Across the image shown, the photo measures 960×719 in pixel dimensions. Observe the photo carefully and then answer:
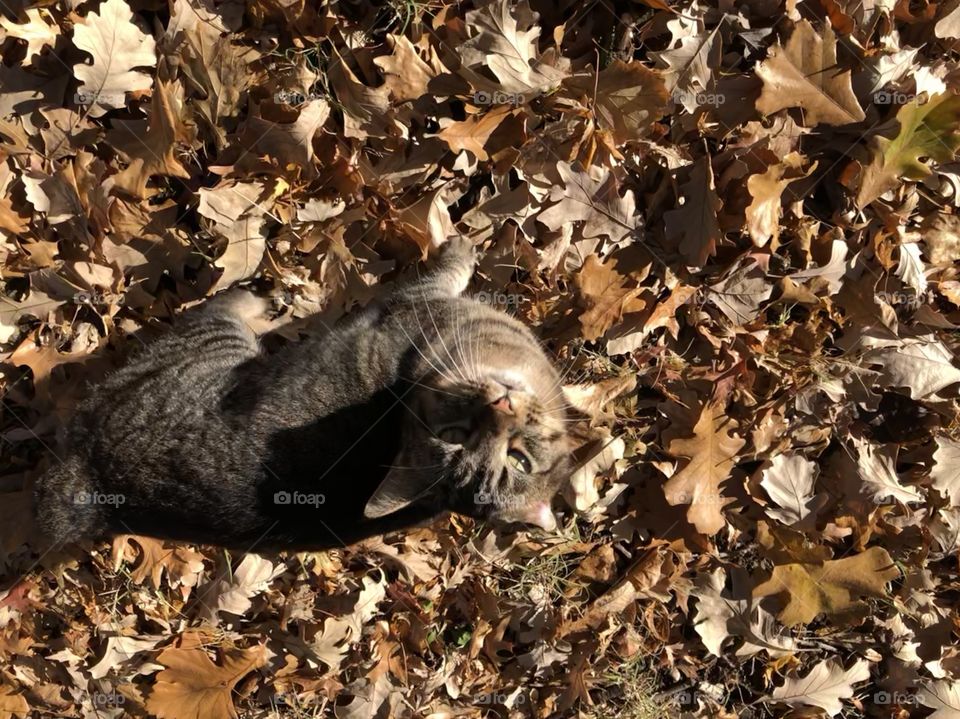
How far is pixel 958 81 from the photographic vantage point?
3.39 metres

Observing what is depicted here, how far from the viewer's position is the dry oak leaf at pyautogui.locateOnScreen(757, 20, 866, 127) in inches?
126

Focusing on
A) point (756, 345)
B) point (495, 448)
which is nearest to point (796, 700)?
point (756, 345)

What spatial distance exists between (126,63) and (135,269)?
0.98 meters

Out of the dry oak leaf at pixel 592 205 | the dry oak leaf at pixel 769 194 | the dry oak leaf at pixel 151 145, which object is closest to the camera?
the dry oak leaf at pixel 151 145

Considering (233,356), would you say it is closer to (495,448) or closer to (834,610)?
A: (495,448)

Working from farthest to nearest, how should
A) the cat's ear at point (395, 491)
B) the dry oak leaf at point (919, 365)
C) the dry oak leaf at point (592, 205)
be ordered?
the dry oak leaf at point (919, 365)
the dry oak leaf at point (592, 205)
the cat's ear at point (395, 491)

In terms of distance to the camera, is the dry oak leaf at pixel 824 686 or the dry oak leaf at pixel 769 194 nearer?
the dry oak leaf at pixel 769 194

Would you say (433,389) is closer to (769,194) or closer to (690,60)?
(769,194)

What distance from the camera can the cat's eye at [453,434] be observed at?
2861 mm

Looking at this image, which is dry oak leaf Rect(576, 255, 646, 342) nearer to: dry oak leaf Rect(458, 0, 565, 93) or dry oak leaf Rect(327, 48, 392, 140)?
dry oak leaf Rect(458, 0, 565, 93)

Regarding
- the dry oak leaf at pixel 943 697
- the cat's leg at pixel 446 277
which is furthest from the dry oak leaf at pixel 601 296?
the dry oak leaf at pixel 943 697

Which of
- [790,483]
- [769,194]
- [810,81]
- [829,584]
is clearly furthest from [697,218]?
[829,584]

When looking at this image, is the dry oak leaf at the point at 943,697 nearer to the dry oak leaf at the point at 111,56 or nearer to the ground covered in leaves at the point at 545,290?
the ground covered in leaves at the point at 545,290

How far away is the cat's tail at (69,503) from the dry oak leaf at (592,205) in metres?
2.46
